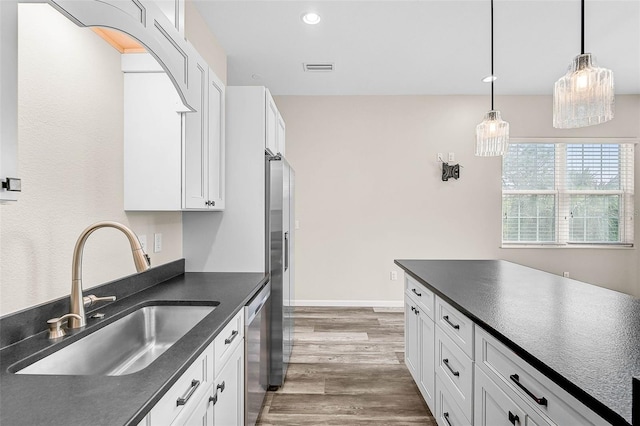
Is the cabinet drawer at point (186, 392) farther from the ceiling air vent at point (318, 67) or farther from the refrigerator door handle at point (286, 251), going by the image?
the ceiling air vent at point (318, 67)

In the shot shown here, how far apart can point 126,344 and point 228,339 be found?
44 cm

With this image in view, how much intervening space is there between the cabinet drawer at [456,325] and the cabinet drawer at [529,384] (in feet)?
0.24

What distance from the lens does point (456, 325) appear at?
1682 mm

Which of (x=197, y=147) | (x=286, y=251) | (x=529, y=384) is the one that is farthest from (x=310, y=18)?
(x=529, y=384)

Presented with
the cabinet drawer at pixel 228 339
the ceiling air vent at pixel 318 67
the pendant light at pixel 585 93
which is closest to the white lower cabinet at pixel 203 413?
the cabinet drawer at pixel 228 339

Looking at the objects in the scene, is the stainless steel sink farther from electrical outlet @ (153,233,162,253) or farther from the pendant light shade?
the pendant light shade

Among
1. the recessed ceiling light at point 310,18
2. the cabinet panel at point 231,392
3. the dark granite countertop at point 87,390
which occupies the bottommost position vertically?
the cabinet panel at point 231,392

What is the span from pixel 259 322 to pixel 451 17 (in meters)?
2.75

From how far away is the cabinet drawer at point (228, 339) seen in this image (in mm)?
1395

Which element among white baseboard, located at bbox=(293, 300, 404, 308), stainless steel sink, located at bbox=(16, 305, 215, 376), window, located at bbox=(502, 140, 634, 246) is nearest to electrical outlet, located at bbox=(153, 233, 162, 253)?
stainless steel sink, located at bbox=(16, 305, 215, 376)

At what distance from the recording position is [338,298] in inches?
189

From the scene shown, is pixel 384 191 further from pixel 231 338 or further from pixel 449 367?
pixel 231 338

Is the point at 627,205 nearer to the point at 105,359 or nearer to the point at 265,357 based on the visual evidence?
the point at 265,357

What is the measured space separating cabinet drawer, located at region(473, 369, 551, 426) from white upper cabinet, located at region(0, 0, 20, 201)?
1.47m
